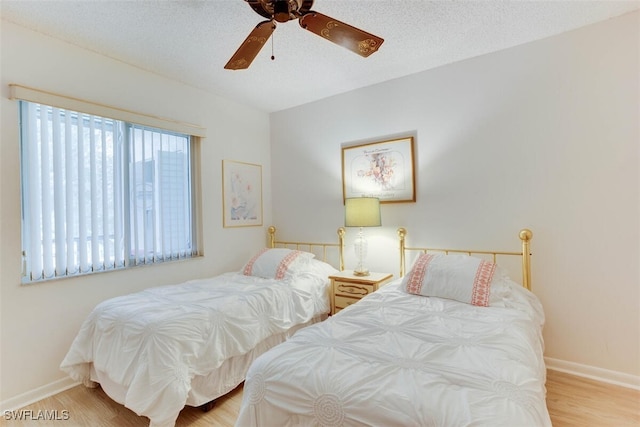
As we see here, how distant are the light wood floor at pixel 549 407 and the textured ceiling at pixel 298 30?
260 cm

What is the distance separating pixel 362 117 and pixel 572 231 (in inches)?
82.8

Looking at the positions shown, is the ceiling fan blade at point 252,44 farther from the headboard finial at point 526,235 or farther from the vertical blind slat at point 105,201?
the headboard finial at point 526,235

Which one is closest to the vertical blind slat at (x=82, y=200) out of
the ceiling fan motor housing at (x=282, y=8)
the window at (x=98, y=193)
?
the window at (x=98, y=193)

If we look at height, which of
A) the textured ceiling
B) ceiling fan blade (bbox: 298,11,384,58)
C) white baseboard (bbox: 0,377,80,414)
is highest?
the textured ceiling

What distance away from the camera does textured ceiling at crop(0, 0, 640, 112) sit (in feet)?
6.63

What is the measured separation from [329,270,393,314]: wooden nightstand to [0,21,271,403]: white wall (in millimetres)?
1406

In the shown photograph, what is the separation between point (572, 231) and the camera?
2.37 meters

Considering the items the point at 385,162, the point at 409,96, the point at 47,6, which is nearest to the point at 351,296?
the point at 385,162

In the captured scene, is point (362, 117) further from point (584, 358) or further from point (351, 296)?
point (584, 358)

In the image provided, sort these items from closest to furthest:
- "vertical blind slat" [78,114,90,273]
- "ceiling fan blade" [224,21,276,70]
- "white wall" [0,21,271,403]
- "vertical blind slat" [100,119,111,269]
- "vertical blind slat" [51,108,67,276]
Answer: "ceiling fan blade" [224,21,276,70] → "white wall" [0,21,271,403] → "vertical blind slat" [51,108,67,276] → "vertical blind slat" [78,114,90,273] → "vertical blind slat" [100,119,111,269]

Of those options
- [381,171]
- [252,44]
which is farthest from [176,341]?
[381,171]

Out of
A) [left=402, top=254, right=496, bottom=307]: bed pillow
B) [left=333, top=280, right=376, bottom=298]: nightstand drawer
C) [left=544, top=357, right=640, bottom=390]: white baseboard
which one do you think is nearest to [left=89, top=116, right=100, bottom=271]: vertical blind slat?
[left=333, top=280, right=376, bottom=298]: nightstand drawer

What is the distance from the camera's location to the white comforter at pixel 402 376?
1047 mm

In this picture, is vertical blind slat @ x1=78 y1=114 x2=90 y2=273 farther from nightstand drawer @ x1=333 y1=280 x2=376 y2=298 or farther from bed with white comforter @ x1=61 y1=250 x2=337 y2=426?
nightstand drawer @ x1=333 y1=280 x2=376 y2=298
